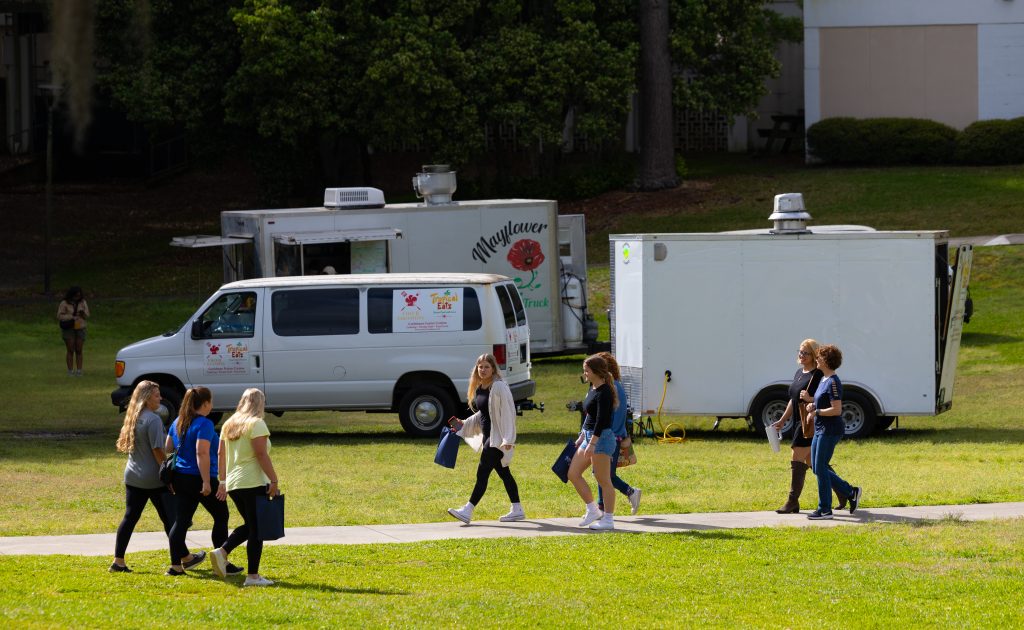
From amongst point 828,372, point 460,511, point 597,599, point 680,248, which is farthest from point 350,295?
point 597,599

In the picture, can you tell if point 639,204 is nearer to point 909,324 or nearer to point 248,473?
point 909,324

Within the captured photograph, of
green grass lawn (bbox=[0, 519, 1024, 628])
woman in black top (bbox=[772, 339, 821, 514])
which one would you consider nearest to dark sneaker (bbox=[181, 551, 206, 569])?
green grass lawn (bbox=[0, 519, 1024, 628])

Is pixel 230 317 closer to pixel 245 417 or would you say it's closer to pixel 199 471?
pixel 199 471

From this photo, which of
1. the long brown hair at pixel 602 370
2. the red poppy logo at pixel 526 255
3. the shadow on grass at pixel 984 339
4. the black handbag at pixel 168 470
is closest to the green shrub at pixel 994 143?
the shadow on grass at pixel 984 339

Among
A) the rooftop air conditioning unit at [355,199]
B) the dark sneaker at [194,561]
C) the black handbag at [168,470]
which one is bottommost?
the dark sneaker at [194,561]

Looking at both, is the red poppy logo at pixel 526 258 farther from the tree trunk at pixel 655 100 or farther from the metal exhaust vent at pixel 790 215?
the tree trunk at pixel 655 100

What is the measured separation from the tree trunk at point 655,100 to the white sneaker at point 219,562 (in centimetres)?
3277

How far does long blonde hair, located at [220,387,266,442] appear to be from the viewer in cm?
955

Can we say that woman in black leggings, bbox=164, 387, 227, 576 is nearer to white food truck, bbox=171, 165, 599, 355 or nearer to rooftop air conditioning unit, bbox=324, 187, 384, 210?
white food truck, bbox=171, 165, 599, 355

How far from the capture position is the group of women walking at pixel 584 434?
11602 millimetres

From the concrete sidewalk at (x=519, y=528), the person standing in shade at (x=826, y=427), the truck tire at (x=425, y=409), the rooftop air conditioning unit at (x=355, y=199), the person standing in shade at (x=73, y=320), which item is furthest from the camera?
the person standing in shade at (x=73, y=320)

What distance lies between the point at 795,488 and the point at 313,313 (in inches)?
322

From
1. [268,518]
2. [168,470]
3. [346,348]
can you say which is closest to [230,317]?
[346,348]

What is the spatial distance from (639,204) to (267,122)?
1130cm
